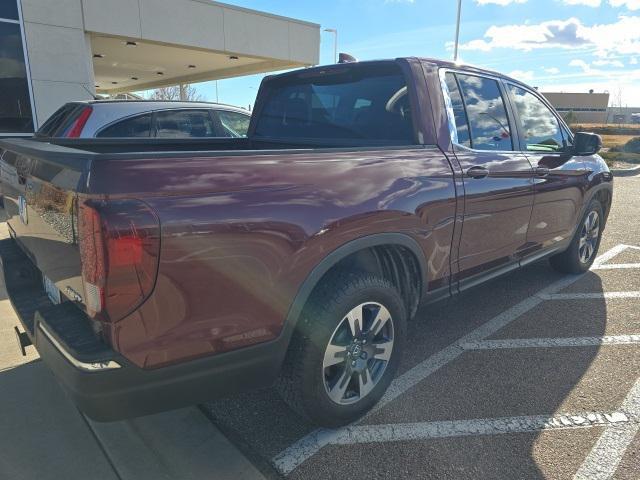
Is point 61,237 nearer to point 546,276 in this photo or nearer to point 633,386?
point 633,386

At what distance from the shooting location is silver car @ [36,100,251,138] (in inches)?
236

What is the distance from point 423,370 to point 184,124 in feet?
17.0

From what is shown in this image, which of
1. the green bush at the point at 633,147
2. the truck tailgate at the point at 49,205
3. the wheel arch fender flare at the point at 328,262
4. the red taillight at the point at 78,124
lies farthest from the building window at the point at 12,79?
the green bush at the point at 633,147

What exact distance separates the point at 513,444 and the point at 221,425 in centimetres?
155

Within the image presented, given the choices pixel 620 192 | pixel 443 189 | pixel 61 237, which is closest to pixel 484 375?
pixel 443 189

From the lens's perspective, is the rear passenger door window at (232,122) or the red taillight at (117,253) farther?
the rear passenger door window at (232,122)

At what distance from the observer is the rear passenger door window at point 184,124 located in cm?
657

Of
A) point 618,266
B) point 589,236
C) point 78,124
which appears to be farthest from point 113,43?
point 618,266

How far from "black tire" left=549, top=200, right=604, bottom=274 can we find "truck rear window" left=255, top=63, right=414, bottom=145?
2.73 meters

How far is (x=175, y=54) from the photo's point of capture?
1628 cm

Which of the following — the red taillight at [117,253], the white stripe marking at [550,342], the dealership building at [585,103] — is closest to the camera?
the red taillight at [117,253]

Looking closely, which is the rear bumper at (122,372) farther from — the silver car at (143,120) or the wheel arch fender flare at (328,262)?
the silver car at (143,120)

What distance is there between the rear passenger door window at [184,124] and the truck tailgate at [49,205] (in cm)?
387

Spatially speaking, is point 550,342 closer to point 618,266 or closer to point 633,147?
point 618,266
